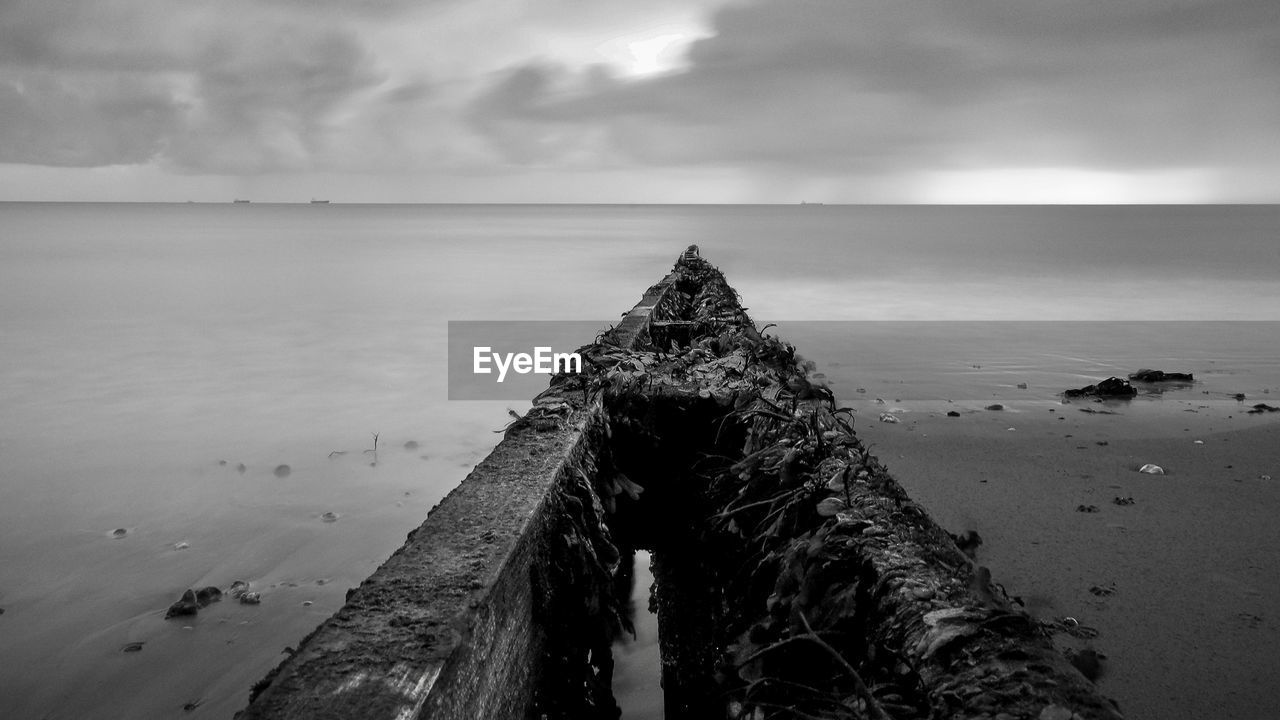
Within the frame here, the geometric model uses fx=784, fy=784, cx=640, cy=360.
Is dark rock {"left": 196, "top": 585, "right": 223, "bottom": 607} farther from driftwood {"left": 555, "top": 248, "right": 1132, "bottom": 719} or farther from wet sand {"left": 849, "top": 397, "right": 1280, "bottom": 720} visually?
wet sand {"left": 849, "top": 397, "right": 1280, "bottom": 720}

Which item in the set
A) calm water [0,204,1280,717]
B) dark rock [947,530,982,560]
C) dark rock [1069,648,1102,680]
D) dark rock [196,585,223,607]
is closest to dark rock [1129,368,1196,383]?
calm water [0,204,1280,717]

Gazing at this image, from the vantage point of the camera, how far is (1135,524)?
414 cm

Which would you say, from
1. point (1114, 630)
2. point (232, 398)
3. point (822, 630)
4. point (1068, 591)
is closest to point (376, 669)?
point (822, 630)

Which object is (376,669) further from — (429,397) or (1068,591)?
(429,397)

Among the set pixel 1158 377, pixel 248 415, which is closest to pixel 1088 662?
pixel 1158 377

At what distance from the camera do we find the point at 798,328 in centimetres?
1359

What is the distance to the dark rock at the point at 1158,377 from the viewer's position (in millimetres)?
8055

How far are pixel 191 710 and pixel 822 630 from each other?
10.1 feet

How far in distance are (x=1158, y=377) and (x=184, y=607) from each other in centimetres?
880

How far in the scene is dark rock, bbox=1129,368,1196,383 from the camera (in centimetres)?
805

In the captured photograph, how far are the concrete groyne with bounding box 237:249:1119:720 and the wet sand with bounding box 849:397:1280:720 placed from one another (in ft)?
5.50

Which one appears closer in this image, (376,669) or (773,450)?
(376,669)

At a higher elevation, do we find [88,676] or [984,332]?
[984,332]

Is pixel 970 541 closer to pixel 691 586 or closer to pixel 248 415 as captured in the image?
pixel 691 586
